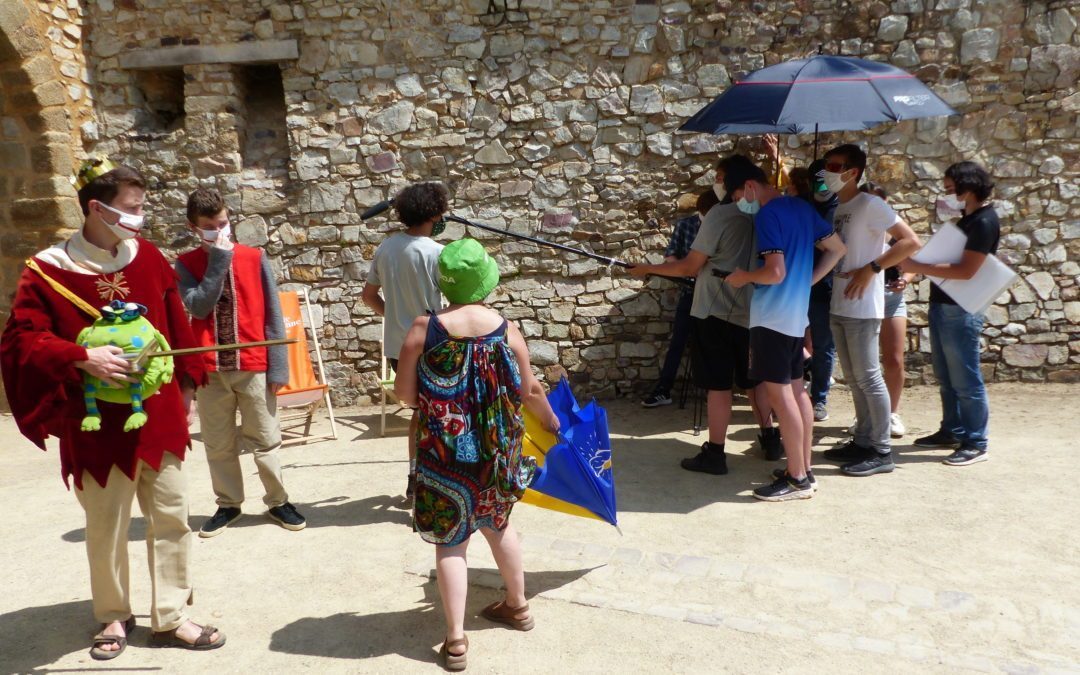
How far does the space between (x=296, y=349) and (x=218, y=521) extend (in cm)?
215

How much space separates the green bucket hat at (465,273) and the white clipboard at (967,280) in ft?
A: 9.47

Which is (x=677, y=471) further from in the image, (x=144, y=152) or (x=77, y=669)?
(x=144, y=152)

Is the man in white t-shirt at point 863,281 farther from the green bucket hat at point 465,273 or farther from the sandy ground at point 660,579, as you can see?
the green bucket hat at point 465,273

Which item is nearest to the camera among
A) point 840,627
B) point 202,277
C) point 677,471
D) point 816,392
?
point 840,627

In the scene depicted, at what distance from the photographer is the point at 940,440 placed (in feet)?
16.2

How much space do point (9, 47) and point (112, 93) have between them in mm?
714

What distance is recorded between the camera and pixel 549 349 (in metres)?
6.45

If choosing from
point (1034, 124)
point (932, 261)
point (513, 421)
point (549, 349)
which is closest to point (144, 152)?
point (549, 349)

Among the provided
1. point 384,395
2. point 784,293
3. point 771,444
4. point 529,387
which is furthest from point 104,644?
point 771,444

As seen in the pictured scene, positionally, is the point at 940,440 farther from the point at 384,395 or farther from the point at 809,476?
→ the point at 384,395

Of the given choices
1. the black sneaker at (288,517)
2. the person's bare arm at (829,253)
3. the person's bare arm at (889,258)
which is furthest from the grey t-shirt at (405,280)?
the person's bare arm at (889,258)

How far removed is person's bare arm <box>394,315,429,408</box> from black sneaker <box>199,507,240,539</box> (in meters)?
1.88

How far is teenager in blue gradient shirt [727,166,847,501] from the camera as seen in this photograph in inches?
154

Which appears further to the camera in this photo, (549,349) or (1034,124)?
(549,349)
